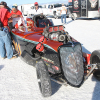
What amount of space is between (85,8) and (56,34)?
1142cm

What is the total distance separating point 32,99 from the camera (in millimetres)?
2957

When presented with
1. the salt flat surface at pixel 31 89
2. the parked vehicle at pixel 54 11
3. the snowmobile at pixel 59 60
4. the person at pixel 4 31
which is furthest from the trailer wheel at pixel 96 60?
the parked vehicle at pixel 54 11

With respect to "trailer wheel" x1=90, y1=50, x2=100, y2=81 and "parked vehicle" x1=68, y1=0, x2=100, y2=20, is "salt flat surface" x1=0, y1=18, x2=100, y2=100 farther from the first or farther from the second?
"parked vehicle" x1=68, y1=0, x2=100, y2=20

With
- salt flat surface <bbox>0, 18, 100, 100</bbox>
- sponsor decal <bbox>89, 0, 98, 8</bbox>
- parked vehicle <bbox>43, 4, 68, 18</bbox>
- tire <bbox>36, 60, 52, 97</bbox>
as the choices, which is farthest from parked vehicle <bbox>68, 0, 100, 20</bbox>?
tire <bbox>36, 60, 52, 97</bbox>

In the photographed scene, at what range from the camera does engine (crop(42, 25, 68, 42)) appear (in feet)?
11.3

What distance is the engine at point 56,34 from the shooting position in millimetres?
3430

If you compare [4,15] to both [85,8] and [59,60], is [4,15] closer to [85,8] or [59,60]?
[59,60]

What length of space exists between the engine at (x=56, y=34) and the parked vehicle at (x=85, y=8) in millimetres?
10659

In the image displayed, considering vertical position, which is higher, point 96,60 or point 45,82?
point 96,60

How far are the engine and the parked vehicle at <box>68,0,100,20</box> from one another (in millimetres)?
10659

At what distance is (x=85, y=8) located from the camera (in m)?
13.8

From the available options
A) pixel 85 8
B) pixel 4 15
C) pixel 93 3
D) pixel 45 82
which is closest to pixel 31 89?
pixel 45 82

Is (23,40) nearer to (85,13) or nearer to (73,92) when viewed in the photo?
(73,92)

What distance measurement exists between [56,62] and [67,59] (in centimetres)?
33
